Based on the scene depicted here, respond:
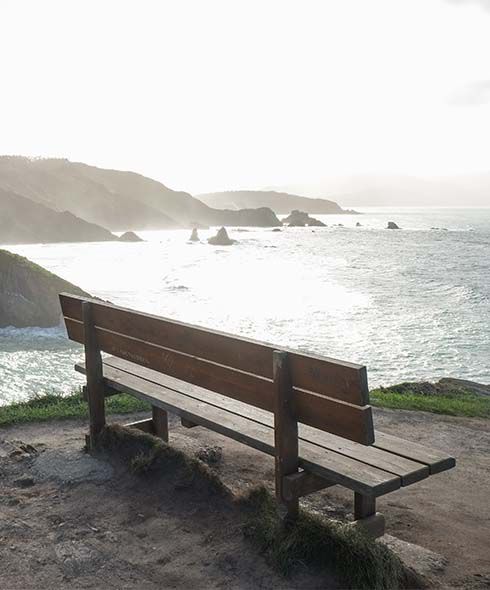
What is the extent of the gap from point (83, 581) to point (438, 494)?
3.26 m

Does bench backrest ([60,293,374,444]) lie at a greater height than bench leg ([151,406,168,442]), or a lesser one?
greater

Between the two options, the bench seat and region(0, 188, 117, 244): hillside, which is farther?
region(0, 188, 117, 244): hillside

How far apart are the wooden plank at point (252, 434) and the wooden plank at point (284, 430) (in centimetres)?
11

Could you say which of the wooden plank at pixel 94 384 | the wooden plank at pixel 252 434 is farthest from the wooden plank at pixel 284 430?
the wooden plank at pixel 94 384

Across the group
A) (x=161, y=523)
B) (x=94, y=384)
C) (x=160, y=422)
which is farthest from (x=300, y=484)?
(x=94, y=384)

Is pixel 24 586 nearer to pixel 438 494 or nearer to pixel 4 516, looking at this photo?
pixel 4 516

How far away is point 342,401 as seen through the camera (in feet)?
11.7

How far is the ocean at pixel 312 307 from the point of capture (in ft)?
60.5

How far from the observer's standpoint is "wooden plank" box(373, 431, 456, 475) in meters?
3.98

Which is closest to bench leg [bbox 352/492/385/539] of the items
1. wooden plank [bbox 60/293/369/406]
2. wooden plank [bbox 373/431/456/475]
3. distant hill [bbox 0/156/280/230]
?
wooden plank [bbox 373/431/456/475]

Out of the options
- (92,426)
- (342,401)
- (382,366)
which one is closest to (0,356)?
(382,366)

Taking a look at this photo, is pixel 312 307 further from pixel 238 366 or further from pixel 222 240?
pixel 222 240

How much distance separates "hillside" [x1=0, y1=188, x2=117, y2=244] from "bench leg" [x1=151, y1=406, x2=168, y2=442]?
93.2 meters

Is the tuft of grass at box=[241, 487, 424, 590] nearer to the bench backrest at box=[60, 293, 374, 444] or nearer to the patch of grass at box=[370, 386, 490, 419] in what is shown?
the bench backrest at box=[60, 293, 374, 444]
